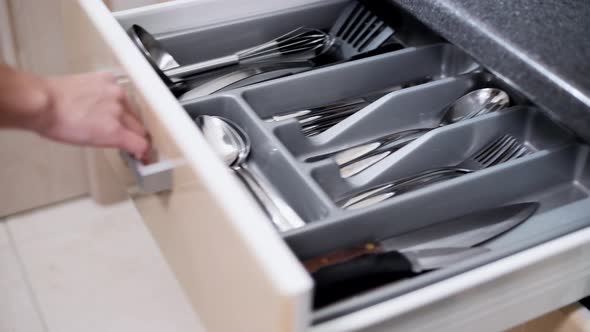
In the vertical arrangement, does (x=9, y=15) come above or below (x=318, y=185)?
below

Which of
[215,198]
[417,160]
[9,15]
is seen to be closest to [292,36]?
[417,160]

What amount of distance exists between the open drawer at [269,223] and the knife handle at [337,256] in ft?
0.05

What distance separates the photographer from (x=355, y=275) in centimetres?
47

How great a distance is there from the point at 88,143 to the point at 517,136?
42 cm

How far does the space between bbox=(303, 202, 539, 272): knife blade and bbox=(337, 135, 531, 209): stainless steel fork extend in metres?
0.05

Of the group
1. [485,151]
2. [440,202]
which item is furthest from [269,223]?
[485,151]

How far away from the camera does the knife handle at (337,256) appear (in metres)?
0.50

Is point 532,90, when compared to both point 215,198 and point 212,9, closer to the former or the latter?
point 215,198

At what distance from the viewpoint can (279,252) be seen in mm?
408

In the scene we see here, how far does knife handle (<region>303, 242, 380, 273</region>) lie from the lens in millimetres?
502

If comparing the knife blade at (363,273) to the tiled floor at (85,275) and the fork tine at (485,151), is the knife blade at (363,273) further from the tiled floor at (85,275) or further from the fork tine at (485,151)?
the tiled floor at (85,275)

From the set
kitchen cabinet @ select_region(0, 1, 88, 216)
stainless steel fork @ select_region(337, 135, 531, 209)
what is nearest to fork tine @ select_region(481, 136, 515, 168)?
stainless steel fork @ select_region(337, 135, 531, 209)

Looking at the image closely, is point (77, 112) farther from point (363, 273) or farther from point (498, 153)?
point (498, 153)

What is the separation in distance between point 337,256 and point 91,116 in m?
0.24
